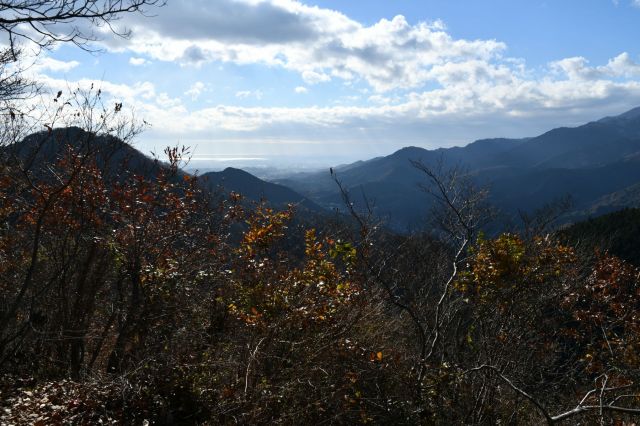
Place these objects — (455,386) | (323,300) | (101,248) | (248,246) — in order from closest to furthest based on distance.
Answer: (455,386)
(323,300)
(101,248)
(248,246)

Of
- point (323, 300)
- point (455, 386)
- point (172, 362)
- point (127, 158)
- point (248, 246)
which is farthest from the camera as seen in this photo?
point (127, 158)

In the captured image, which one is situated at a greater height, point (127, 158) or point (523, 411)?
point (127, 158)

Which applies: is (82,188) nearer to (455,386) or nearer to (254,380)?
(254,380)

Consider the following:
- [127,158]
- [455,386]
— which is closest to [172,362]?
[455,386]

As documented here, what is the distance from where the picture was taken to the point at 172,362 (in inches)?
299

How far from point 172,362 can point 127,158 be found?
7150mm

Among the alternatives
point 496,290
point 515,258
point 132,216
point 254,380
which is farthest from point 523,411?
point 132,216

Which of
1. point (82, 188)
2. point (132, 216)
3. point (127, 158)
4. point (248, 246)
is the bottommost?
point (248, 246)

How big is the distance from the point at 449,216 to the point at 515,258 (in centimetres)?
184

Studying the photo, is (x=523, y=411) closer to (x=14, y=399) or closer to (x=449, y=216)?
(x=449, y=216)

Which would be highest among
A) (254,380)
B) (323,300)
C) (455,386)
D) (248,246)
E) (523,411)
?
(248,246)

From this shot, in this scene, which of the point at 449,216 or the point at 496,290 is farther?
the point at 449,216

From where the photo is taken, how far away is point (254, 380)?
25.2 ft

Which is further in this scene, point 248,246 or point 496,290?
point 248,246
